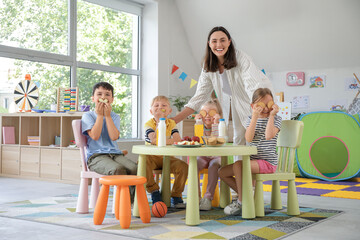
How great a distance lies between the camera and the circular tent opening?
195 inches

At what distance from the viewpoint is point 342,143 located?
4.97 m

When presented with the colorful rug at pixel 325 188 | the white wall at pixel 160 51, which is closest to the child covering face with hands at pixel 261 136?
the colorful rug at pixel 325 188

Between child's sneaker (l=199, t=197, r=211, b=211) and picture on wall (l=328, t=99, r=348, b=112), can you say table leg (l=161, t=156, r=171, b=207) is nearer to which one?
child's sneaker (l=199, t=197, r=211, b=211)

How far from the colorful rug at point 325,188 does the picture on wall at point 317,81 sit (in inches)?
74.0

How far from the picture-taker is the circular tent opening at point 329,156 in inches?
195

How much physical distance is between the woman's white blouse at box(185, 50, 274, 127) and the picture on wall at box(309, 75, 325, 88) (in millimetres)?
3363

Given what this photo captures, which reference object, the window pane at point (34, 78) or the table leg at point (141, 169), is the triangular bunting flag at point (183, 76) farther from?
the table leg at point (141, 169)

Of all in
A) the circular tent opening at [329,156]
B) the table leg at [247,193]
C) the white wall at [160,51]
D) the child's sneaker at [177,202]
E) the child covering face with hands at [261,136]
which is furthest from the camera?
the white wall at [160,51]

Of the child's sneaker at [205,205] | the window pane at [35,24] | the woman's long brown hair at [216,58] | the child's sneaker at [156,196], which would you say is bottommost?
the child's sneaker at [205,205]

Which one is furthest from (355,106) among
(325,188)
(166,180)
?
(166,180)

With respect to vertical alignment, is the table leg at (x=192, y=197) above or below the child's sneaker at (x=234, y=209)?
above

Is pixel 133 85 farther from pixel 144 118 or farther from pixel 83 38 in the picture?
pixel 83 38

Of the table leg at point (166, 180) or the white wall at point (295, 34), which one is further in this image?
the white wall at point (295, 34)

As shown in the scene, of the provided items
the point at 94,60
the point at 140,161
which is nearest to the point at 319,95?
the point at 94,60
